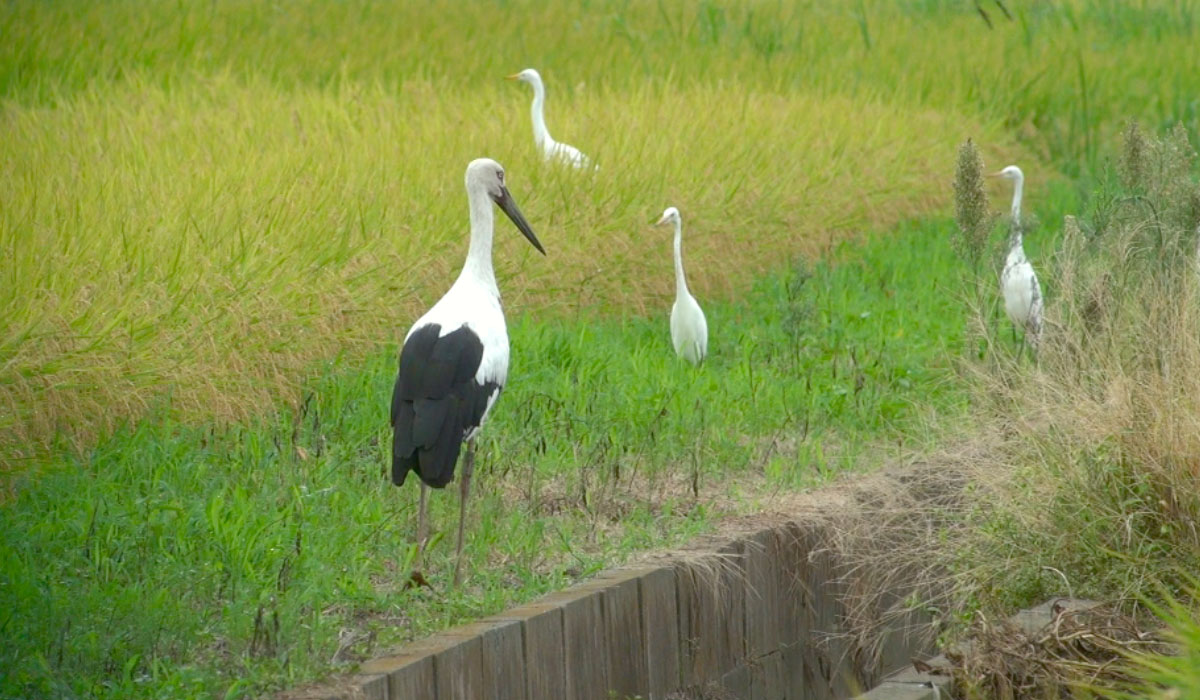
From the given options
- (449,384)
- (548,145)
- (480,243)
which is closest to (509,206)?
(480,243)

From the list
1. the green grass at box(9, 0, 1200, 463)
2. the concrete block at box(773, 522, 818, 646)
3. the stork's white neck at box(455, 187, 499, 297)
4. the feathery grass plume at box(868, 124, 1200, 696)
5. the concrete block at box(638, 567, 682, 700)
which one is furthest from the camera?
the green grass at box(9, 0, 1200, 463)

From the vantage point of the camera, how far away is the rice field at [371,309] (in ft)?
16.7

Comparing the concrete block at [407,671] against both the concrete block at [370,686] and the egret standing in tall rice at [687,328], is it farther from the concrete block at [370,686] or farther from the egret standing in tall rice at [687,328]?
the egret standing in tall rice at [687,328]

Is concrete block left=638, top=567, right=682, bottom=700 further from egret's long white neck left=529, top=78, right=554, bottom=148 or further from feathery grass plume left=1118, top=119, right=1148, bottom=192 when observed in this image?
egret's long white neck left=529, top=78, right=554, bottom=148

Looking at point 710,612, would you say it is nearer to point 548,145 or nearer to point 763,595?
point 763,595

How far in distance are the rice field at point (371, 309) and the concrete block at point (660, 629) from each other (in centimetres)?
26

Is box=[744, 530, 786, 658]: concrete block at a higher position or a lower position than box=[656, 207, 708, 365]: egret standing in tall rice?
lower

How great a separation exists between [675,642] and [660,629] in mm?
97

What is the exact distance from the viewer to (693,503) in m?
6.34

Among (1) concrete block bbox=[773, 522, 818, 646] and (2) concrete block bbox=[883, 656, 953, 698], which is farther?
(1) concrete block bbox=[773, 522, 818, 646]

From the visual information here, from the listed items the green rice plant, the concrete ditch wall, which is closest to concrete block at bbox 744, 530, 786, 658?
the concrete ditch wall

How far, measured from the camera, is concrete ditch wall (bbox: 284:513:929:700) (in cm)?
455

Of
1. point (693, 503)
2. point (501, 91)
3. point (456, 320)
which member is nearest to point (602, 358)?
point (693, 503)

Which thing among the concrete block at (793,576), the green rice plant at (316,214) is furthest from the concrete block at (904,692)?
the green rice plant at (316,214)
